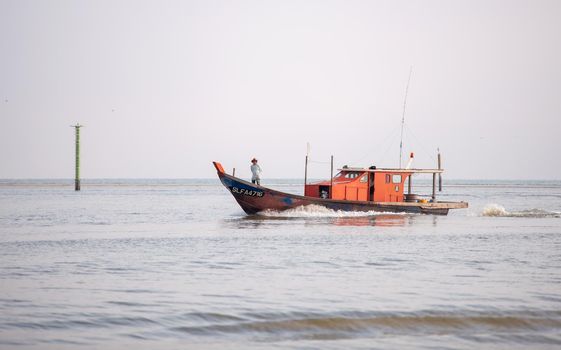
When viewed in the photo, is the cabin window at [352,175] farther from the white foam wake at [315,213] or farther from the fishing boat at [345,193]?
the white foam wake at [315,213]

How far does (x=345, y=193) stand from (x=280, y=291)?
21756 mm

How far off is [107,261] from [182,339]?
8062 millimetres

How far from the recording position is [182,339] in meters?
9.41

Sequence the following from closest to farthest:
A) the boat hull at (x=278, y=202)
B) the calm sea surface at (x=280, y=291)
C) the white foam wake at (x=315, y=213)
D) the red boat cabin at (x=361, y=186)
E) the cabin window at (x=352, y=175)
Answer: the calm sea surface at (x=280, y=291), the white foam wake at (x=315, y=213), the boat hull at (x=278, y=202), the red boat cabin at (x=361, y=186), the cabin window at (x=352, y=175)

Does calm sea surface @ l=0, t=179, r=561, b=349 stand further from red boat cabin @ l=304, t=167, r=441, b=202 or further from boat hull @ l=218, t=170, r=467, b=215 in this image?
red boat cabin @ l=304, t=167, r=441, b=202

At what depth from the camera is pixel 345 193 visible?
34.3m

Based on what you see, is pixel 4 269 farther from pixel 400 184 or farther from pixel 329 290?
pixel 400 184

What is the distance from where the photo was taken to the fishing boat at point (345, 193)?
33656 millimetres

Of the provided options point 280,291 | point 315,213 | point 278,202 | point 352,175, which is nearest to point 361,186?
point 352,175

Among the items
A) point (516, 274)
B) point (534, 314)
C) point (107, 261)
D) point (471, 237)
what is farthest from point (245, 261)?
point (471, 237)

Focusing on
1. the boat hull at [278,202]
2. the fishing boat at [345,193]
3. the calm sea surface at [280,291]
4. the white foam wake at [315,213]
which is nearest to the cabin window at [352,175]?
the fishing boat at [345,193]

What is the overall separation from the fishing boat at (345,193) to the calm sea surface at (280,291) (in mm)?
9169

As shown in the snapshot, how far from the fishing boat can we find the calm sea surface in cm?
917

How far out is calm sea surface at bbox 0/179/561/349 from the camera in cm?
961
